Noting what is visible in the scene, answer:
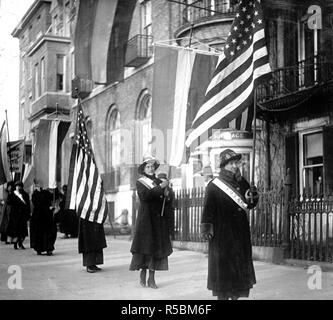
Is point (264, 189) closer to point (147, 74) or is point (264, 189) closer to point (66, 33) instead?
point (147, 74)

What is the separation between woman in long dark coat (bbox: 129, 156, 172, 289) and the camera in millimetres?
8281

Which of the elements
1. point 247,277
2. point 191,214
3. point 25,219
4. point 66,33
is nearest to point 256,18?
point 247,277

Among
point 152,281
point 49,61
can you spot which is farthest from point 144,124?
point 152,281

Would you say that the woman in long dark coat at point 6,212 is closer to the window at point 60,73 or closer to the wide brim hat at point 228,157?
the wide brim hat at point 228,157

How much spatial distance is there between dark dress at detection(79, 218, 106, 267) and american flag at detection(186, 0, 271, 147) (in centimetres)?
261

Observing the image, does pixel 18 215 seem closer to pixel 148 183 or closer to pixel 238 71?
pixel 148 183

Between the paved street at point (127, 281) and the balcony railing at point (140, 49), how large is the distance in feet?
37.2

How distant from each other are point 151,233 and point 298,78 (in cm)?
896

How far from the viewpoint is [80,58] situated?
1023 cm

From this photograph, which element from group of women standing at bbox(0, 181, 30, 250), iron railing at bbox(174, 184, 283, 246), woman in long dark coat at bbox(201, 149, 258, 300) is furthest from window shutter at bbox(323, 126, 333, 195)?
woman in long dark coat at bbox(201, 149, 258, 300)

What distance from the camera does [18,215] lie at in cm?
1556

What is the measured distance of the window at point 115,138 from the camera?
25531 millimetres

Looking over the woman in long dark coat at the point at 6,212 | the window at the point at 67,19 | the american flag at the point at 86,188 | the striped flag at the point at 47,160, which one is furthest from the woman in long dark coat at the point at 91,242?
the window at the point at 67,19
